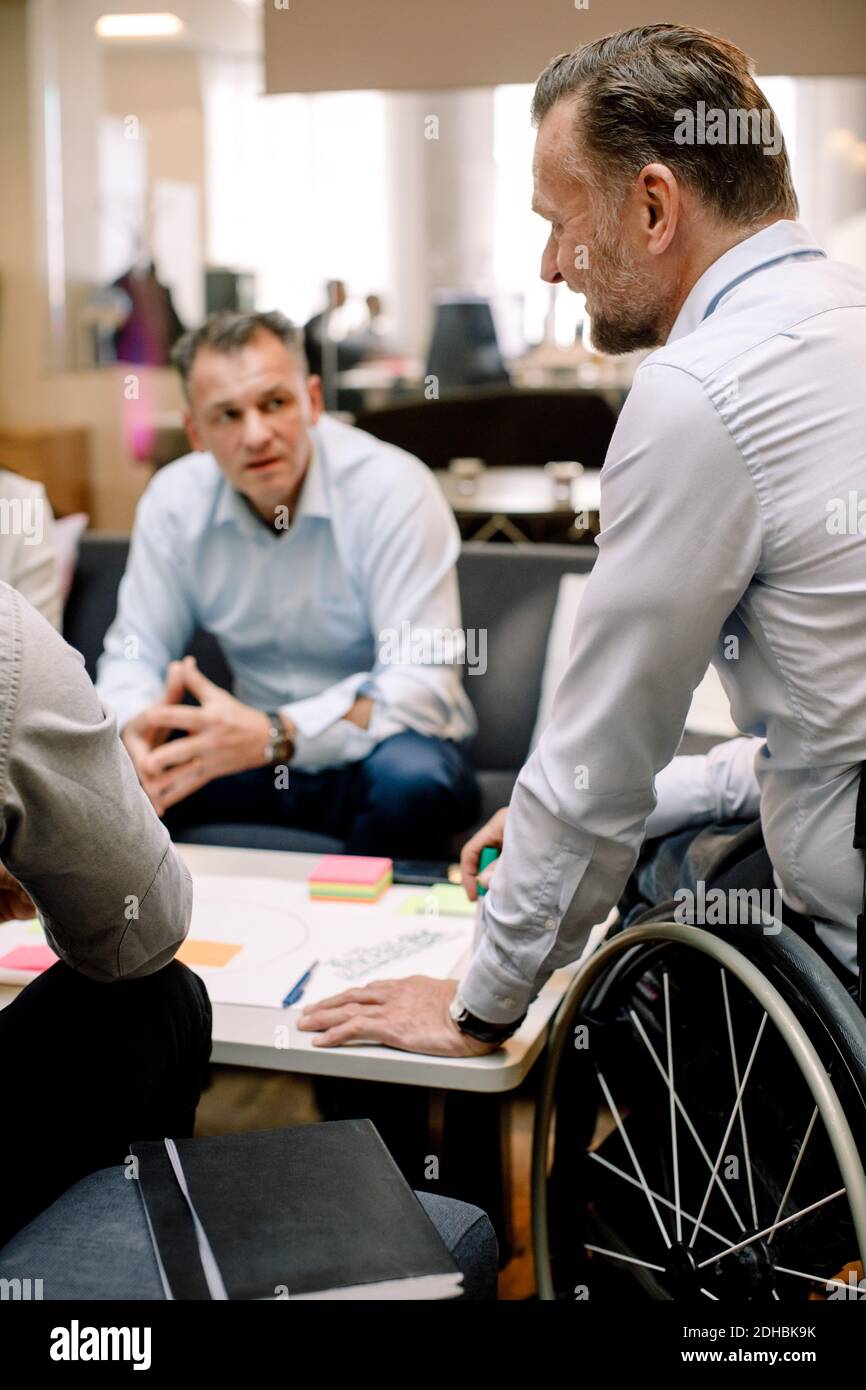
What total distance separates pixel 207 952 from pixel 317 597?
118 centimetres

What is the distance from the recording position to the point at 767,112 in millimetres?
1317

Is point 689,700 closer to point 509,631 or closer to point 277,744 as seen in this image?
point 277,744

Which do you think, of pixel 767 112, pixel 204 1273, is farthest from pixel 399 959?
pixel 767 112

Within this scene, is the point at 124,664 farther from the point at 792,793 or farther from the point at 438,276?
the point at 438,276

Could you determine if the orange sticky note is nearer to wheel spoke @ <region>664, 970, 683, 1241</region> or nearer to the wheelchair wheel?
the wheelchair wheel

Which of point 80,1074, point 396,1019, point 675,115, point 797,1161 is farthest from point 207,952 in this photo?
point 675,115

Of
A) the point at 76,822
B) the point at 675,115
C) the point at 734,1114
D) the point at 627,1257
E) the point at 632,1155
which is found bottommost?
the point at 627,1257

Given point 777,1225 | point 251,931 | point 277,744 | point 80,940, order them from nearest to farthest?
point 80,940
point 777,1225
point 251,931
point 277,744

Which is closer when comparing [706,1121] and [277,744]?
[706,1121]

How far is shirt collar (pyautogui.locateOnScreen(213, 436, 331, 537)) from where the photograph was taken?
8.59ft

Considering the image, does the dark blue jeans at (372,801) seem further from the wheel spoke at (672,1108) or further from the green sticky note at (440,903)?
the wheel spoke at (672,1108)

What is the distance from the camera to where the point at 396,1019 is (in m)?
1.36

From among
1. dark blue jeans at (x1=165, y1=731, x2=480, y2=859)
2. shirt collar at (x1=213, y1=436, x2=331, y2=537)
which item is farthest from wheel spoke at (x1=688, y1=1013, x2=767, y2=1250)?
shirt collar at (x1=213, y1=436, x2=331, y2=537)

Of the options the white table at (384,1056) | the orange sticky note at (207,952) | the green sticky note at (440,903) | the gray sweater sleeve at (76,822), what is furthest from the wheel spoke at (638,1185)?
the gray sweater sleeve at (76,822)
